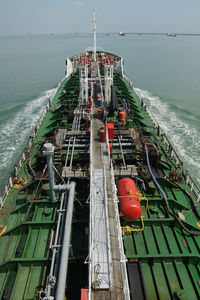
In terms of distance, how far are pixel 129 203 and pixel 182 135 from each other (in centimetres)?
2657

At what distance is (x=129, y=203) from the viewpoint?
1352cm

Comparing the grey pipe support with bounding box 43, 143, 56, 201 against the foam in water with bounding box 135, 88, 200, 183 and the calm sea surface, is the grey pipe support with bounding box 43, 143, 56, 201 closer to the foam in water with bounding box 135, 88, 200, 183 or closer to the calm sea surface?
the calm sea surface

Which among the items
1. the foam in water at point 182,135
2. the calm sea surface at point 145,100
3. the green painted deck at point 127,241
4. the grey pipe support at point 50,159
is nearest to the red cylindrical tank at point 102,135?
the green painted deck at point 127,241

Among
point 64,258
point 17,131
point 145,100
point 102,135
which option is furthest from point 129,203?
point 145,100

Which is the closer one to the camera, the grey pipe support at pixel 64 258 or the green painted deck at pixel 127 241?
the grey pipe support at pixel 64 258

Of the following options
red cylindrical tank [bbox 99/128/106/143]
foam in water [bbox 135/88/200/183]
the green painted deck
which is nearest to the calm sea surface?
foam in water [bbox 135/88/200/183]

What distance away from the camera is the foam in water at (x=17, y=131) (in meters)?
31.3

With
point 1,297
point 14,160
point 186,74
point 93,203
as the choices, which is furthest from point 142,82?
point 1,297

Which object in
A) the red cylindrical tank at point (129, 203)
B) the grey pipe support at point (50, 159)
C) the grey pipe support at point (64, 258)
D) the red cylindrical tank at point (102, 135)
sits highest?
the red cylindrical tank at point (102, 135)

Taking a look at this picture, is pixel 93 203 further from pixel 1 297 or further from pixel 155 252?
pixel 1 297

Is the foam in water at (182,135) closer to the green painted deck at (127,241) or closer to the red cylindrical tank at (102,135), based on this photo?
the green painted deck at (127,241)

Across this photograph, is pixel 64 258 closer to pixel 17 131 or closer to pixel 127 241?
pixel 127 241

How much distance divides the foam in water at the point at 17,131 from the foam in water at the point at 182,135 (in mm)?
24944

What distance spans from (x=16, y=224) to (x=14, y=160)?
17065 millimetres
